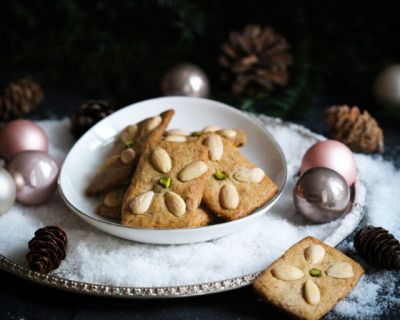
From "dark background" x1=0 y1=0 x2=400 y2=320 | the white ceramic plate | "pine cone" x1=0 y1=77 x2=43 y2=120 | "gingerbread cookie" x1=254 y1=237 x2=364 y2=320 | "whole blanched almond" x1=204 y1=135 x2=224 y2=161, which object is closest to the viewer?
"gingerbread cookie" x1=254 y1=237 x2=364 y2=320

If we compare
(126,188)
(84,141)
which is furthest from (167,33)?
(126,188)

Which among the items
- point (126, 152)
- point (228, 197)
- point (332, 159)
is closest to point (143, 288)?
point (228, 197)

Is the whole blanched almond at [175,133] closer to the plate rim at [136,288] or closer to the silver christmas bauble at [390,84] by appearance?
the plate rim at [136,288]

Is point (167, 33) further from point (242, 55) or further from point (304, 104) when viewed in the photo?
point (304, 104)

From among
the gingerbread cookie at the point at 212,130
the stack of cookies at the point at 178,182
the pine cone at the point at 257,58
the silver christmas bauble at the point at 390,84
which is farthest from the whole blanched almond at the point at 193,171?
the silver christmas bauble at the point at 390,84

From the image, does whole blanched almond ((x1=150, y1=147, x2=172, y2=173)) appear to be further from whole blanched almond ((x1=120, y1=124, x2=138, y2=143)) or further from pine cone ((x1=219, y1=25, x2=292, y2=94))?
pine cone ((x1=219, y1=25, x2=292, y2=94))

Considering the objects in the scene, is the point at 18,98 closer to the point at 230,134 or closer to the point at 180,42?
the point at 180,42

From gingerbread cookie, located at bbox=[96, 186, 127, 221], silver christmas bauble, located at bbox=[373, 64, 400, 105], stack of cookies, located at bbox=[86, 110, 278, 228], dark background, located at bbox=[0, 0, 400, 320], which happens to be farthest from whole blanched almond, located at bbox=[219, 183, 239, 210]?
silver christmas bauble, located at bbox=[373, 64, 400, 105]
